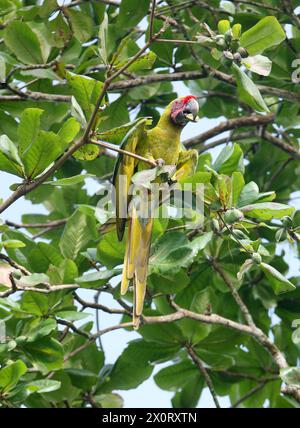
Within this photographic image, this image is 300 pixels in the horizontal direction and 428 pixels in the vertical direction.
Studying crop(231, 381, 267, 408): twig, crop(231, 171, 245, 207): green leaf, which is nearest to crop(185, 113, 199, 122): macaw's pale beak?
crop(231, 171, 245, 207): green leaf

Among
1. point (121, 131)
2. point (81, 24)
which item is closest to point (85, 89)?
point (121, 131)

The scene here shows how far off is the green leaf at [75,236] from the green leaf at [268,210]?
686 millimetres

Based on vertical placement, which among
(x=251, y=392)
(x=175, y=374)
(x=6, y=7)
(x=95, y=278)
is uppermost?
(x=6, y=7)

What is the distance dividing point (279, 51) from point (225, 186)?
1294mm

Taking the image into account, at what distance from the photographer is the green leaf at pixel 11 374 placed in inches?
85.9

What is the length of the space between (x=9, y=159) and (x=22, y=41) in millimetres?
1042

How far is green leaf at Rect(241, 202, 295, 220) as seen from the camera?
6.90ft

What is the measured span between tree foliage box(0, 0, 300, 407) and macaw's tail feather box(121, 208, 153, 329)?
0.15 feet

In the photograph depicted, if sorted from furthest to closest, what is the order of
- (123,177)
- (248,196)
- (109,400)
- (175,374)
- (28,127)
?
(175,374) < (109,400) < (123,177) < (248,196) < (28,127)

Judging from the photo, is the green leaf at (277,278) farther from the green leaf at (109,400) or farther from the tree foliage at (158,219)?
the green leaf at (109,400)

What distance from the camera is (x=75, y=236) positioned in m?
2.68

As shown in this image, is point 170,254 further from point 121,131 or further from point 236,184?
point 121,131

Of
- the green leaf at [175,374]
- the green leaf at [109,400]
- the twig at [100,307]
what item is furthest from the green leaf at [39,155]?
the green leaf at [175,374]

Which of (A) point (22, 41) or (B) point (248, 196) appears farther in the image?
(A) point (22, 41)
